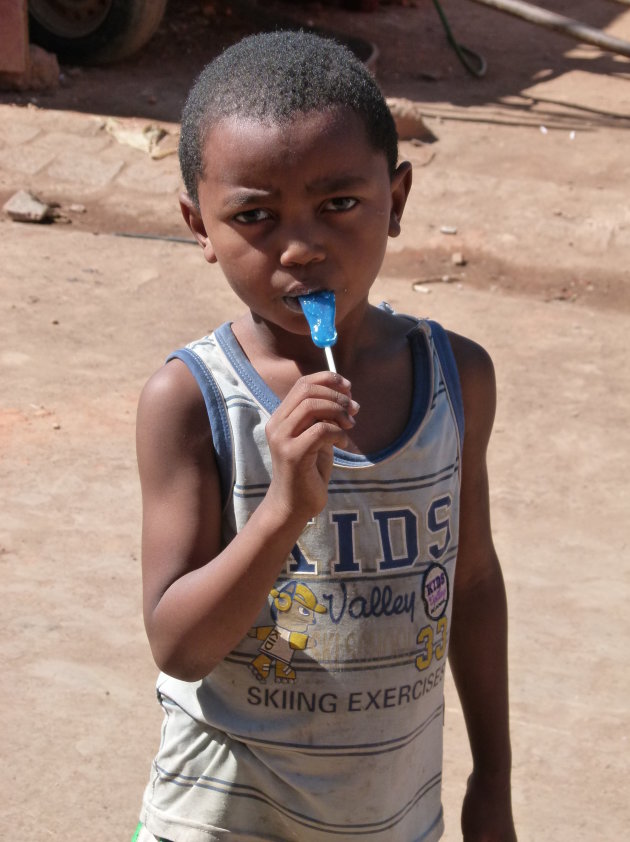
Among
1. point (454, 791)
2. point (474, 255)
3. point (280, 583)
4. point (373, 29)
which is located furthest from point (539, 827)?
point (373, 29)

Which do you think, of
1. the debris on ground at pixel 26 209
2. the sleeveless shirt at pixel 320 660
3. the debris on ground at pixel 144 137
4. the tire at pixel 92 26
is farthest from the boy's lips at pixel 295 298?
the tire at pixel 92 26

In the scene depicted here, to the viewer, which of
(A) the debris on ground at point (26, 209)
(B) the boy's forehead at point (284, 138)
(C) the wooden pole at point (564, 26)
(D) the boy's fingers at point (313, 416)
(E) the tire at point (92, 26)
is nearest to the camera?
(D) the boy's fingers at point (313, 416)

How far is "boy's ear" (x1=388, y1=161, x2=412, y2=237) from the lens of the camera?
4.94 feet

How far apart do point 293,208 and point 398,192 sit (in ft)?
0.84

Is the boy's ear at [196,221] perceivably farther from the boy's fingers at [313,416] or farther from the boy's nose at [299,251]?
the boy's fingers at [313,416]

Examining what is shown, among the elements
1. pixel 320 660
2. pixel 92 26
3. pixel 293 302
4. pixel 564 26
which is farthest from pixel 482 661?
pixel 92 26

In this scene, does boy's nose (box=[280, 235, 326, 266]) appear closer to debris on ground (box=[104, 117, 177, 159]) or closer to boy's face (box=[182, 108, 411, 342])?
boy's face (box=[182, 108, 411, 342])

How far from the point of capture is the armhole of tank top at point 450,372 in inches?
61.2

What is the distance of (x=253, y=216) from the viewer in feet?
4.39

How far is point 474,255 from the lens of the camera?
231 inches

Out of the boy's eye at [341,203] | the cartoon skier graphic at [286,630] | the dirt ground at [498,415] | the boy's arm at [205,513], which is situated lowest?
the dirt ground at [498,415]

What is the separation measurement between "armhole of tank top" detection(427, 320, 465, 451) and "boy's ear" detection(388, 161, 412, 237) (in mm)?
142

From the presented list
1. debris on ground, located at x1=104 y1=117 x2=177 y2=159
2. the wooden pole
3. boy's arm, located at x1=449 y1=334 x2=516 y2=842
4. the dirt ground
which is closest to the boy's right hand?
boy's arm, located at x1=449 y1=334 x2=516 y2=842

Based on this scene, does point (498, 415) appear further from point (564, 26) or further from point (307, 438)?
point (564, 26)
